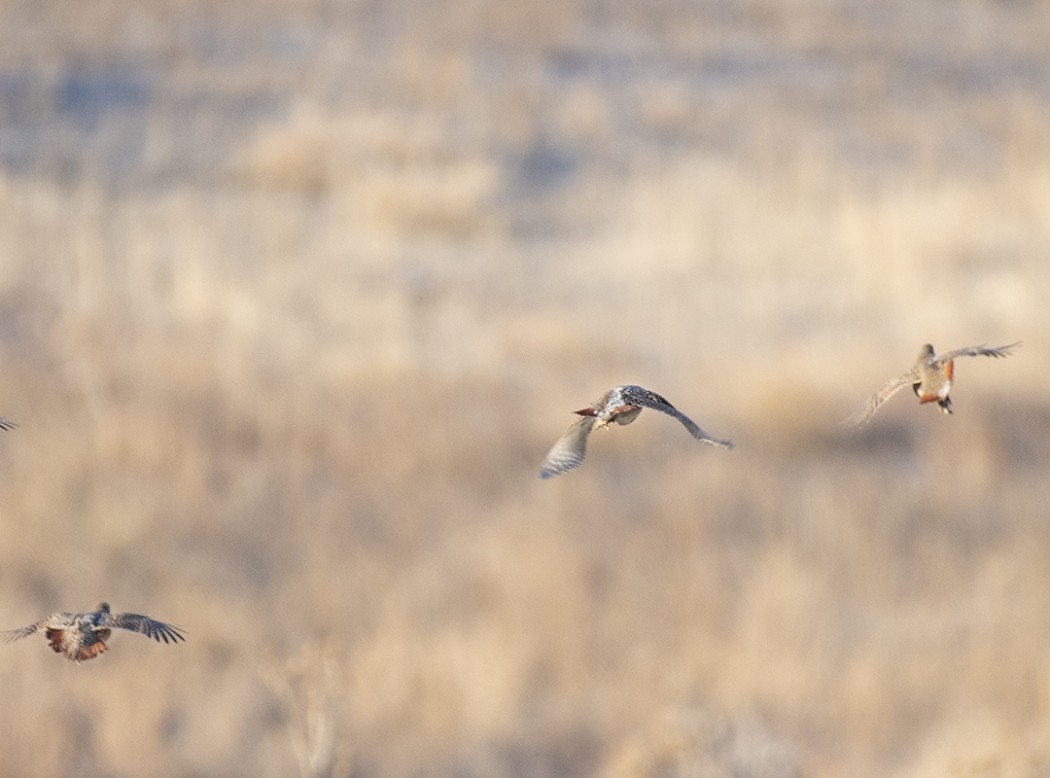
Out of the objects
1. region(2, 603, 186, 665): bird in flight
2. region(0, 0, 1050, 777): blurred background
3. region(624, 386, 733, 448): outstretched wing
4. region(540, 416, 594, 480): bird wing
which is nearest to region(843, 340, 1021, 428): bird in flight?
region(624, 386, 733, 448): outstretched wing

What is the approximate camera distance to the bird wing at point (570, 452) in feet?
5.31

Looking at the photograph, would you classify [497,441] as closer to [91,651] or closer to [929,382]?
[91,651]

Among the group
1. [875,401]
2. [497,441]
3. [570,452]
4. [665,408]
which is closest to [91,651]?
[570,452]

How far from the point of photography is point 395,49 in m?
16.8

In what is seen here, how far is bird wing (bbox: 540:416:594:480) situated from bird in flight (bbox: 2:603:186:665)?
51 cm

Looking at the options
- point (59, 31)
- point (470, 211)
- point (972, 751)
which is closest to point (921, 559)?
point (972, 751)

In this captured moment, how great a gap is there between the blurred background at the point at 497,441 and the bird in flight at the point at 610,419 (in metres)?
3.29

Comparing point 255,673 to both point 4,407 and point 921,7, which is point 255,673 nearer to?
point 4,407

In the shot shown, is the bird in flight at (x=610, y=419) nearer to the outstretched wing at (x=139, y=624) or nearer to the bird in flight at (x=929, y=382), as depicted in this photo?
the bird in flight at (x=929, y=382)

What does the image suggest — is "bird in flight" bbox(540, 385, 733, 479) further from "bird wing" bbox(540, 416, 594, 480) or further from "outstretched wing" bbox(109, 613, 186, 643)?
"outstretched wing" bbox(109, 613, 186, 643)

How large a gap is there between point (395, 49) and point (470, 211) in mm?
5827

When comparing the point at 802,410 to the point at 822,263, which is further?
the point at 822,263

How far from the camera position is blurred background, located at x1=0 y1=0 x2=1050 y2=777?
5441mm

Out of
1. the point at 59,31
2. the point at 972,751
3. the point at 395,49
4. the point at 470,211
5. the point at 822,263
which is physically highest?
the point at 395,49
